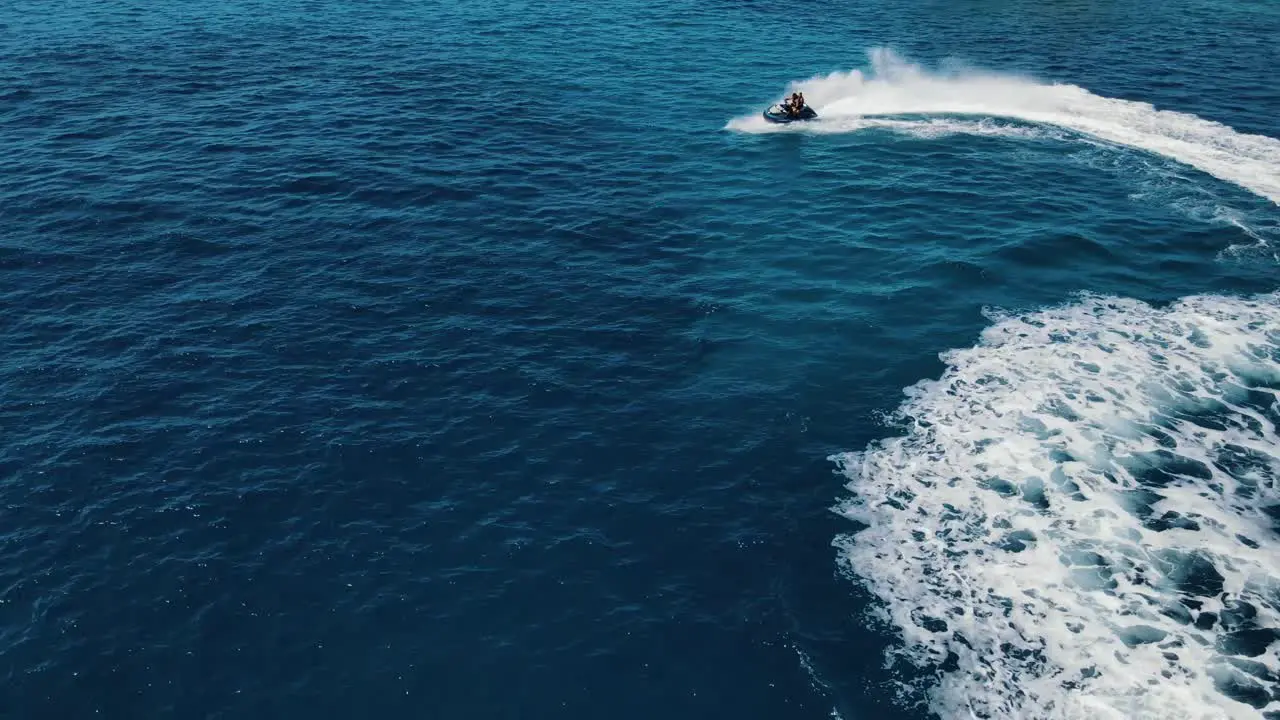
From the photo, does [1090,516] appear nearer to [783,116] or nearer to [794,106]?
[783,116]

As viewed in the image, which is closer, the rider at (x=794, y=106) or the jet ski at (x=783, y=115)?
the rider at (x=794, y=106)

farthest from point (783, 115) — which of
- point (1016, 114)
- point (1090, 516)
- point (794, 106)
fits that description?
point (1090, 516)

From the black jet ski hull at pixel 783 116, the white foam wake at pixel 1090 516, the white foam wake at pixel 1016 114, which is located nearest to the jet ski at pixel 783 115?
the black jet ski hull at pixel 783 116

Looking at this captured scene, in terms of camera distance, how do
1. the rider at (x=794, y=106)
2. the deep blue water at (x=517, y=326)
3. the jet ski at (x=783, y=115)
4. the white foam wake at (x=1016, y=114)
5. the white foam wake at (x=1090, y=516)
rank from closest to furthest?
the white foam wake at (x=1090, y=516), the deep blue water at (x=517, y=326), the white foam wake at (x=1016, y=114), the rider at (x=794, y=106), the jet ski at (x=783, y=115)

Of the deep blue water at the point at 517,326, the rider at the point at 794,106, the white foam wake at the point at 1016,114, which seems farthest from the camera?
the rider at the point at 794,106

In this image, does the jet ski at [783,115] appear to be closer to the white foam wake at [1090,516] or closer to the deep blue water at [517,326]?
the deep blue water at [517,326]

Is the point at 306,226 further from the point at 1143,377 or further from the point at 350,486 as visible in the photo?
the point at 1143,377

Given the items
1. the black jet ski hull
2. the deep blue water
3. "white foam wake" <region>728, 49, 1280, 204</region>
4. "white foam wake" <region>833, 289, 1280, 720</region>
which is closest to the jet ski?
the black jet ski hull
